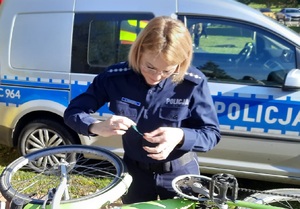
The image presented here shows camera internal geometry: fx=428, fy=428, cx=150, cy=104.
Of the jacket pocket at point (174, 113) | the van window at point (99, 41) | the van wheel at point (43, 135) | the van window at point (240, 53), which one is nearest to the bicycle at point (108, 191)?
the jacket pocket at point (174, 113)

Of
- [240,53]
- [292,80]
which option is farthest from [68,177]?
[240,53]

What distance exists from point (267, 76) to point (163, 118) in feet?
6.70

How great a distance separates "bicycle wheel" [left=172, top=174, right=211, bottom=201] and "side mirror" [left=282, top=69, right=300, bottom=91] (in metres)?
1.90

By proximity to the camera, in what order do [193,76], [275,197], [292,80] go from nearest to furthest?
[193,76], [275,197], [292,80]

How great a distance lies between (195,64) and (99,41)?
34.1 inches

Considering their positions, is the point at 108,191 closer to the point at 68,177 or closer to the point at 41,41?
the point at 68,177

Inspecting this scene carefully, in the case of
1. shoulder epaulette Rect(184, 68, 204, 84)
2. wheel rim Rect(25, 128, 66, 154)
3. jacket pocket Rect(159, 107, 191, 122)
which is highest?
shoulder epaulette Rect(184, 68, 204, 84)

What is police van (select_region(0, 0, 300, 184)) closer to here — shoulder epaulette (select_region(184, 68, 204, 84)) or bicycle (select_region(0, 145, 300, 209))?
bicycle (select_region(0, 145, 300, 209))

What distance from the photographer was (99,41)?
12.3ft

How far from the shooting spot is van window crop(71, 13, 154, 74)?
3.70 metres

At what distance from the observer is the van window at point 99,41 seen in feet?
12.1

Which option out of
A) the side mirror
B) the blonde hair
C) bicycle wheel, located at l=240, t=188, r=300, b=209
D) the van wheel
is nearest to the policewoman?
the blonde hair

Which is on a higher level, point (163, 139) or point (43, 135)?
point (163, 139)

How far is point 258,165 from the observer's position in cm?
360
